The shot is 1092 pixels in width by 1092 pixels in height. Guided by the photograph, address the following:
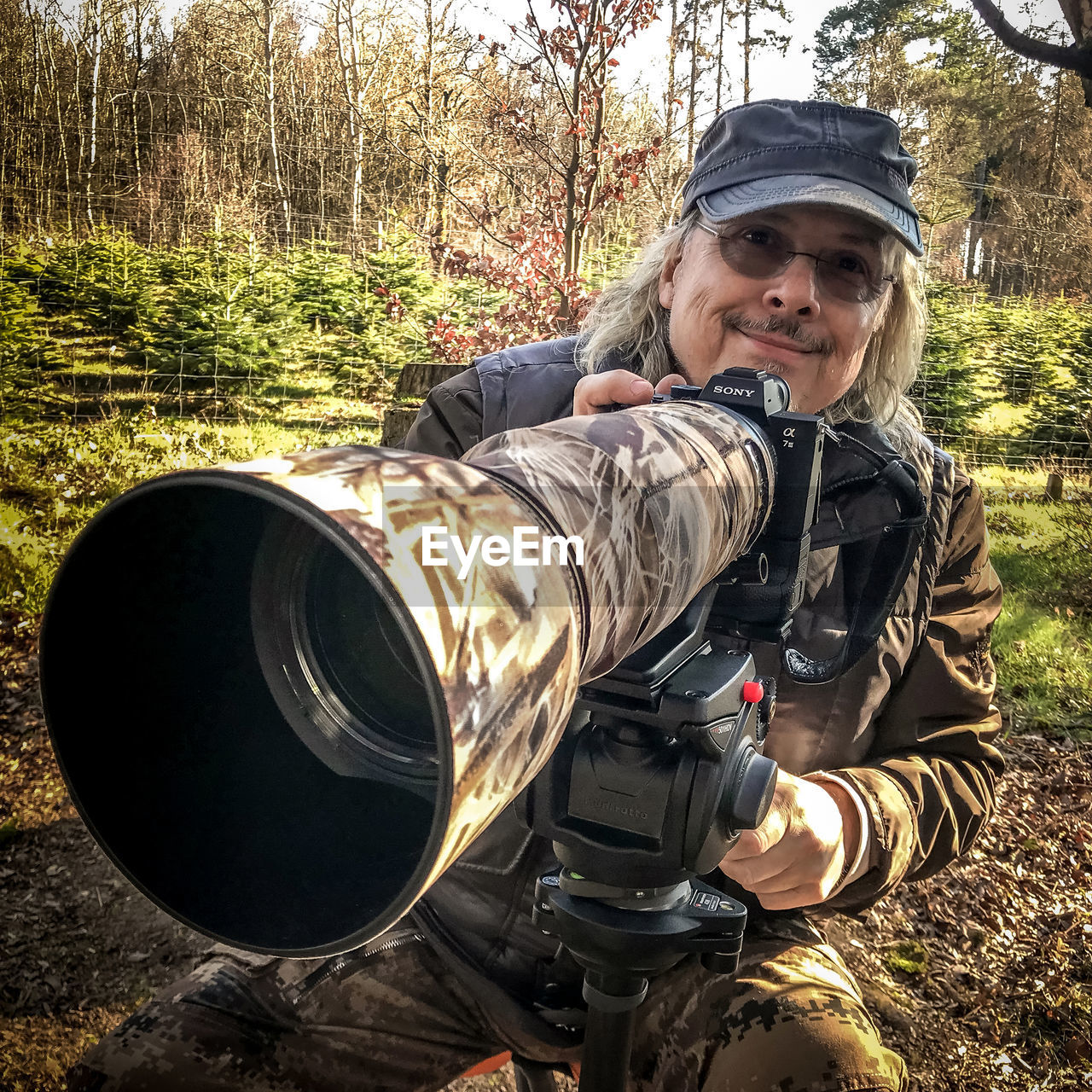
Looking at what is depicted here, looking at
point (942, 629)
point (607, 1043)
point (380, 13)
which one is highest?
point (380, 13)

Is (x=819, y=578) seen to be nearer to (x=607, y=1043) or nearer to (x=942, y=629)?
(x=942, y=629)

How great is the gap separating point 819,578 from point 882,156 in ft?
2.46

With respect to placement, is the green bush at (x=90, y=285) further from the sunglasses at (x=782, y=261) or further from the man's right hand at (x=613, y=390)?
the man's right hand at (x=613, y=390)

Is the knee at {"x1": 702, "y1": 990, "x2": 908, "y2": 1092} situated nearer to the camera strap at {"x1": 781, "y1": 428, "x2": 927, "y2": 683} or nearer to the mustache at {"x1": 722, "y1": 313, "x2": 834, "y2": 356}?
the camera strap at {"x1": 781, "y1": 428, "x2": 927, "y2": 683}

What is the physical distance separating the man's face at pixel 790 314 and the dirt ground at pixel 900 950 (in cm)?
190

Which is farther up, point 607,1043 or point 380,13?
point 380,13

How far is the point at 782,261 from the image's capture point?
1556mm

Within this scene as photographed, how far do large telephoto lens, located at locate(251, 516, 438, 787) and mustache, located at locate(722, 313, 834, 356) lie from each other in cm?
102

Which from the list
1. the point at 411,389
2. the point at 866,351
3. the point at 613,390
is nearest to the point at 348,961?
the point at 613,390

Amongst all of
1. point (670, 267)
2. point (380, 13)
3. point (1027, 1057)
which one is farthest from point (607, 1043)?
point (380, 13)

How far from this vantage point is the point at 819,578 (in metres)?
1.58

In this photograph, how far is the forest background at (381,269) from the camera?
337 cm

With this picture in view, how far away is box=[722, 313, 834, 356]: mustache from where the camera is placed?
1.52m

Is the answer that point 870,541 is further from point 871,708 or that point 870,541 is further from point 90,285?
point 90,285
